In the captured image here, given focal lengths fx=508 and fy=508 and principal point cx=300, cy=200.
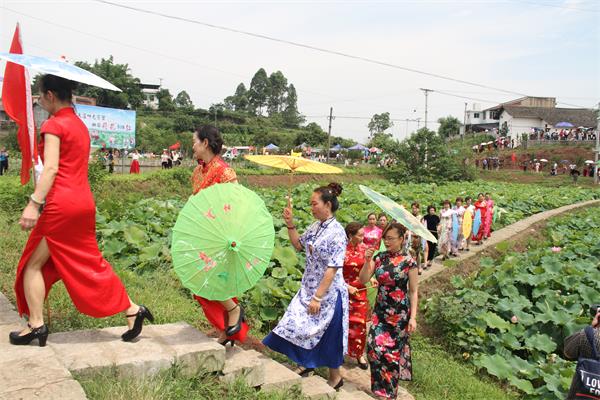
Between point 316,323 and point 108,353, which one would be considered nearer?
point 108,353

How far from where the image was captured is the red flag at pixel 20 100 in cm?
359

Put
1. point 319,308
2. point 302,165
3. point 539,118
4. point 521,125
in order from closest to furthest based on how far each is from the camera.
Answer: point 319,308 → point 302,165 → point 539,118 → point 521,125

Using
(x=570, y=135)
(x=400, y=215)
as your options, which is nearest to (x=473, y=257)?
(x=400, y=215)

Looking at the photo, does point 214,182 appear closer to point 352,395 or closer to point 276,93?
point 352,395

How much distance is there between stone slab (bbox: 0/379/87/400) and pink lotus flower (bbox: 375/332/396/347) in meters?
2.64

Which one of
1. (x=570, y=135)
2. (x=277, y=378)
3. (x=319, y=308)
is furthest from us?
(x=570, y=135)

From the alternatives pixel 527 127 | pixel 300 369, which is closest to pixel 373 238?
pixel 300 369

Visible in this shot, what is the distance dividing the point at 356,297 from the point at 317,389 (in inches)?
58.3

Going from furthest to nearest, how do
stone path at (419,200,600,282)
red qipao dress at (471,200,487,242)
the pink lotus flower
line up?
red qipao dress at (471,200,487,242), stone path at (419,200,600,282), the pink lotus flower

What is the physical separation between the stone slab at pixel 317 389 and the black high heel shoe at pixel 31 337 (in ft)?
6.13

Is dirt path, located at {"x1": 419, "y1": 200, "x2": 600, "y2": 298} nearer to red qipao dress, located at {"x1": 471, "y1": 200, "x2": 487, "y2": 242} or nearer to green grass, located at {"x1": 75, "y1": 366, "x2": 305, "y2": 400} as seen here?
red qipao dress, located at {"x1": 471, "y1": 200, "x2": 487, "y2": 242}

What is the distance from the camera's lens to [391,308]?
177 inches

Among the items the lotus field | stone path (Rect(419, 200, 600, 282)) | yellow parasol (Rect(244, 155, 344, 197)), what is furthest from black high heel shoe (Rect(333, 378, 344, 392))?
stone path (Rect(419, 200, 600, 282))

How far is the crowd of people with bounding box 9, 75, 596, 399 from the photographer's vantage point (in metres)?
3.20
